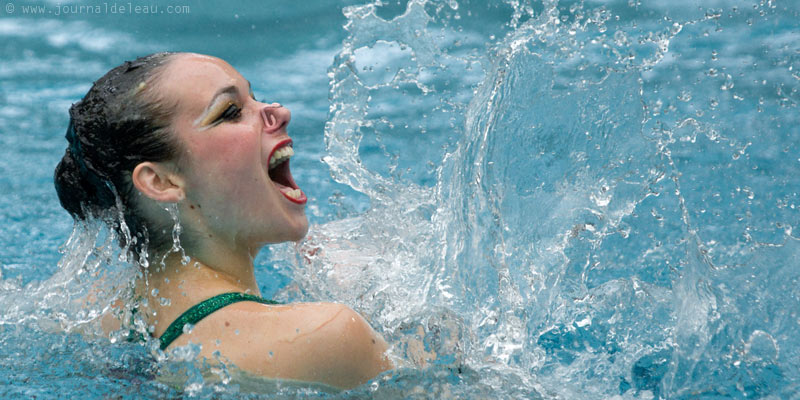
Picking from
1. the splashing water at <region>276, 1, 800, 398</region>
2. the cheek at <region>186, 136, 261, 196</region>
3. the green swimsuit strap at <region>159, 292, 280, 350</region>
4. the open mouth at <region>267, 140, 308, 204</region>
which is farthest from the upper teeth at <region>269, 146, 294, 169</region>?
the splashing water at <region>276, 1, 800, 398</region>

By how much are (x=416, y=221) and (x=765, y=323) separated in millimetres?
1223

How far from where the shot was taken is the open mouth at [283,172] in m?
2.07

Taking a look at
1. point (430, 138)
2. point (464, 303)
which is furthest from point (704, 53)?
point (464, 303)

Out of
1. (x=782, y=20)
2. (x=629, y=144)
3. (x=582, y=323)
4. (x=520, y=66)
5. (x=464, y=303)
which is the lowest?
(x=582, y=323)

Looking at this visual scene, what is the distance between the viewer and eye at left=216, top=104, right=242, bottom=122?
6.46 ft

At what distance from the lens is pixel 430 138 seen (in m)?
4.35

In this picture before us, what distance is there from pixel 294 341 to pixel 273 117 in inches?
24.9

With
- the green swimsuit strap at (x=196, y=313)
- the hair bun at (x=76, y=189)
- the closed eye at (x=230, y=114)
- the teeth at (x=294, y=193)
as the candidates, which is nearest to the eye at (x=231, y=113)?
the closed eye at (x=230, y=114)

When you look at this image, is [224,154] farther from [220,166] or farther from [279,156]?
[279,156]

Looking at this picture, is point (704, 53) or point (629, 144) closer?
point (629, 144)

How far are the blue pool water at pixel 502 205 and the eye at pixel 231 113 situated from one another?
46 cm

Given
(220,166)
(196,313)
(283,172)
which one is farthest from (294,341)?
(283,172)

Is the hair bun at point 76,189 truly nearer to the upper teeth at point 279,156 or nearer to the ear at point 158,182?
the ear at point 158,182

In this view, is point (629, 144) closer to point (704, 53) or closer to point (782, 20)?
point (704, 53)
